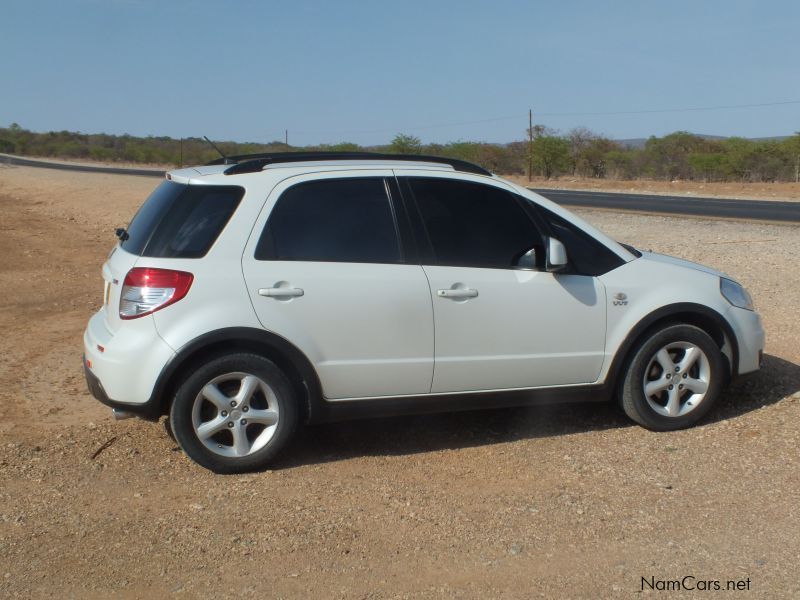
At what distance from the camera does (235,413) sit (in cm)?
520

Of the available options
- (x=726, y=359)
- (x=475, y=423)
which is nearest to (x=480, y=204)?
(x=475, y=423)

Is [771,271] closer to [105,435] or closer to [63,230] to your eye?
[105,435]

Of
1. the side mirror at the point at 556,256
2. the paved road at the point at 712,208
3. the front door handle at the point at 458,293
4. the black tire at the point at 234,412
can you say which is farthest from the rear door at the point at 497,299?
the paved road at the point at 712,208

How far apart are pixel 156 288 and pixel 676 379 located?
327cm

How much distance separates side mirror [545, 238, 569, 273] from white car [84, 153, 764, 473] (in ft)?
0.06

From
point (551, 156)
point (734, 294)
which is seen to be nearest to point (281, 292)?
point (734, 294)

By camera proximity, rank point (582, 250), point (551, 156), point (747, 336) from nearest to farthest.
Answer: point (582, 250)
point (747, 336)
point (551, 156)

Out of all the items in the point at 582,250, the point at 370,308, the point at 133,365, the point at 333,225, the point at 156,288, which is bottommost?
the point at 133,365

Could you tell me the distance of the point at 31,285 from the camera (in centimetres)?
1180

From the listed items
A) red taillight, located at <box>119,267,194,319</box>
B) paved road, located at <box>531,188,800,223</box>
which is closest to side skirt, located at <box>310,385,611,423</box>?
red taillight, located at <box>119,267,194,319</box>

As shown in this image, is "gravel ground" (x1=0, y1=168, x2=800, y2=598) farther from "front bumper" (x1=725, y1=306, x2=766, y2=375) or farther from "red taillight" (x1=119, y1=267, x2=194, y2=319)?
"red taillight" (x1=119, y1=267, x2=194, y2=319)

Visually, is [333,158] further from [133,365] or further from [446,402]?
[133,365]

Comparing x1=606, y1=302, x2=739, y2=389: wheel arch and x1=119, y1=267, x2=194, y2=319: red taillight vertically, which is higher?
x1=119, y1=267, x2=194, y2=319: red taillight

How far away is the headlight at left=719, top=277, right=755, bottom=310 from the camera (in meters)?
6.14
